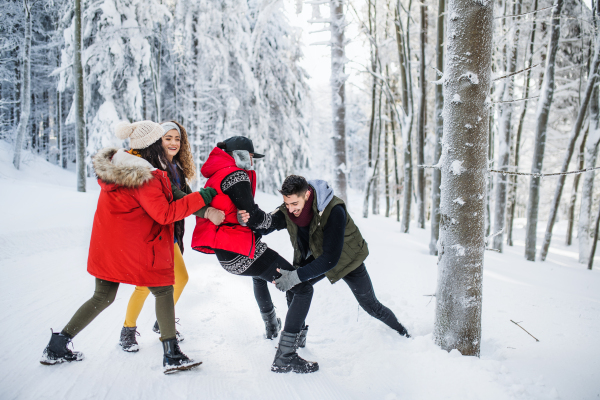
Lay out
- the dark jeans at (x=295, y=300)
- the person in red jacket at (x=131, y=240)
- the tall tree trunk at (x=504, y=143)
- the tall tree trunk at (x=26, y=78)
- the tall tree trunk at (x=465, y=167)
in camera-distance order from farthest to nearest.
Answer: the tall tree trunk at (x=26, y=78) → the tall tree trunk at (x=504, y=143) → the dark jeans at (x=295, y=300) → the tall tree trunk at (x=465, y=167) → the person in red jacket at (x=131, y=240)

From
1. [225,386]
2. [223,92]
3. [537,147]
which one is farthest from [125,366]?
[223,92]

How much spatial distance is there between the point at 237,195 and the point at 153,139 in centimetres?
85

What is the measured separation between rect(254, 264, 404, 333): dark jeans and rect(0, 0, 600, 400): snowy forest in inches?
15.5

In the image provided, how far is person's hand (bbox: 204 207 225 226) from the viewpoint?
269 centimetres

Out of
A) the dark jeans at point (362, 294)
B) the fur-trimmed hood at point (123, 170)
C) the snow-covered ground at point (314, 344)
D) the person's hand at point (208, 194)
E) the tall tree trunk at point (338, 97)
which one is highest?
the tall tree trunk at point (338, 97)

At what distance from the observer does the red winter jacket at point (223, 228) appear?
2754 millimetres

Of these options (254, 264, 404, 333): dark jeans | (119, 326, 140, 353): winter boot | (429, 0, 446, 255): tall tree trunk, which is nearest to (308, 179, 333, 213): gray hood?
(254, 264, 404, 333): dark jeans

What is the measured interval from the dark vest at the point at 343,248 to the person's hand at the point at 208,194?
0.68m

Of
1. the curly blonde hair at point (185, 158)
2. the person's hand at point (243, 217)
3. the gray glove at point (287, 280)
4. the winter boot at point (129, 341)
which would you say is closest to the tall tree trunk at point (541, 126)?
the gray glove at point (287, 280)

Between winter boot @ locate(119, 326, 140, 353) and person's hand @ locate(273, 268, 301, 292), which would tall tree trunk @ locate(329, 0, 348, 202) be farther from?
winter boot @ locate(119, 326, 140, 353)

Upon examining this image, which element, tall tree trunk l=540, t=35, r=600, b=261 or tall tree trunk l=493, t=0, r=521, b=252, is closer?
tall tree trunk l=540, t=35, r=600, b=261

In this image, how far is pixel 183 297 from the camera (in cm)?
440

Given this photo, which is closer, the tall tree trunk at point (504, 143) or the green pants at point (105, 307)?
the green pants at point (105, 307)

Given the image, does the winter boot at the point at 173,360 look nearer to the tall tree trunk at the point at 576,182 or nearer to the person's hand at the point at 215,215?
the person's hand at the point at 215,215
